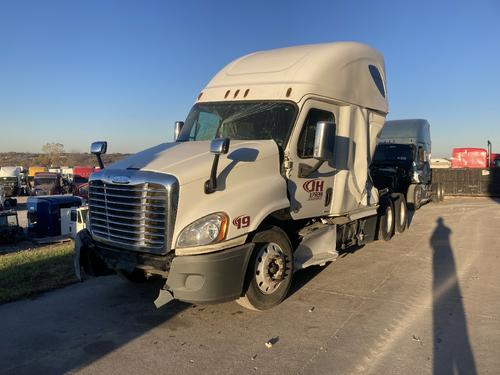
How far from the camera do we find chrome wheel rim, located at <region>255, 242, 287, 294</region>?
18.3 feet

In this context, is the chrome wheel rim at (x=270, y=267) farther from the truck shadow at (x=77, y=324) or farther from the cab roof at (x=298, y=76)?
the cab roof at (x=298, y=76)

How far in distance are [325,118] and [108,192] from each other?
3332 millimetres

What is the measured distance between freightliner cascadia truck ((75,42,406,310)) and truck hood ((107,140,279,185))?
0.02 meters

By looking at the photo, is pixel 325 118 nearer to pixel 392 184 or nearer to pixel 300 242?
pixel 300 242

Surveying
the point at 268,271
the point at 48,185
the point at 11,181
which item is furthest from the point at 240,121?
the point at 11,181

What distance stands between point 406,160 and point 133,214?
13.9m

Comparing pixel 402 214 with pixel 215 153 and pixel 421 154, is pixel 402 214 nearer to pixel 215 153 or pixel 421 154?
pixel 421 154

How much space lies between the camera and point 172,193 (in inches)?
195

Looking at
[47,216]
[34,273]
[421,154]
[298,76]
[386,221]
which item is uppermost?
[298,76]

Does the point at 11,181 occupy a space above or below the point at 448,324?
above

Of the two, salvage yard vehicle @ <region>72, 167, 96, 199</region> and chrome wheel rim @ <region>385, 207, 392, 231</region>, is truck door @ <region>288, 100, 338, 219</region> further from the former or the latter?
salvage yard vehicle @ <region>72, 167, 96, 199</region>

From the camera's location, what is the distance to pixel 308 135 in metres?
6.46

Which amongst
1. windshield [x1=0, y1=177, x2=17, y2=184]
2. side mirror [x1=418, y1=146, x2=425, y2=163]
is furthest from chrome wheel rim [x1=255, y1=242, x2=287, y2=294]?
windshield [x1=0, y1=177, x2=17, y2=184]

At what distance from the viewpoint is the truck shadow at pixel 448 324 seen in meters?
4.16
